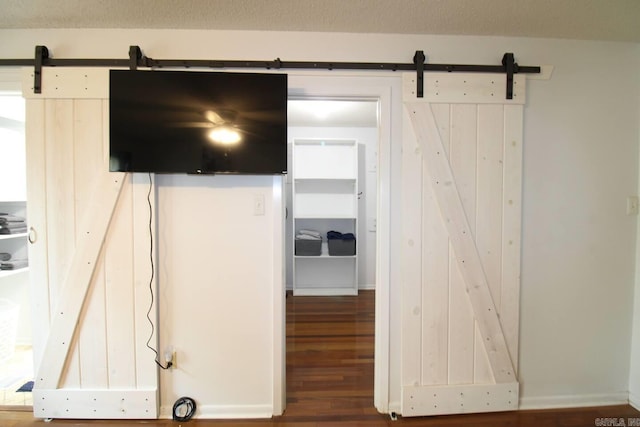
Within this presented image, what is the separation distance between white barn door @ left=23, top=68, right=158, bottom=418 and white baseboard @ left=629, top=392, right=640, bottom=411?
293 cm

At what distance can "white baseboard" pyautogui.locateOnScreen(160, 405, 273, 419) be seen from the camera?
4.64ft

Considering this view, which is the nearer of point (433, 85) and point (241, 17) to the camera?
point (241, 17)

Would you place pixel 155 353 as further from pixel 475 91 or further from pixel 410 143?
pixel 475 91

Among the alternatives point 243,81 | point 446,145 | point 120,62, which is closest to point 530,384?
point 446,145

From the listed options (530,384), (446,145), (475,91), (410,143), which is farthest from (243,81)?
(530,384)

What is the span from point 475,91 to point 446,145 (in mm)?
359

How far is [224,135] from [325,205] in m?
2.12

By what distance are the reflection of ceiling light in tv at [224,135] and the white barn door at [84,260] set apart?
0.49 metres

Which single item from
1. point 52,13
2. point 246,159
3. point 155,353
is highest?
point 52,13

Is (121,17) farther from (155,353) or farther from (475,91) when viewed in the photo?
(475,91)

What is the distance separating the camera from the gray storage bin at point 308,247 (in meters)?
3.06

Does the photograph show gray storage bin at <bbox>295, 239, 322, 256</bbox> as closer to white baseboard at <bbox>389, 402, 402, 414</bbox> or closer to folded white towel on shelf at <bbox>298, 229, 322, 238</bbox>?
folded white towel on shelf at <bbox>298, 229, 322, 238</bbox>

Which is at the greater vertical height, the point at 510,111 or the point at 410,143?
the point at 510,111

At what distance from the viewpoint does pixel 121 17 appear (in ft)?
4.23
